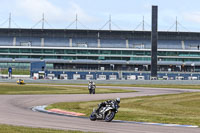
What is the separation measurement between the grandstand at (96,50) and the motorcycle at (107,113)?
114 meters

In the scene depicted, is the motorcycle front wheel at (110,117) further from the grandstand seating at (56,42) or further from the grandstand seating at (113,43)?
the grandstand seating at (56,42)

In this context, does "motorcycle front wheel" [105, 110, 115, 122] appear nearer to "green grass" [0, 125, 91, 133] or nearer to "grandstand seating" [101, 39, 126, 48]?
"green grass" [0, 125, 91, 133]

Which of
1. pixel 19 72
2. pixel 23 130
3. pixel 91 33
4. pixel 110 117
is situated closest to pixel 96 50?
pixel 91 33

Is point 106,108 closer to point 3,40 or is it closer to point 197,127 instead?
point 197,127

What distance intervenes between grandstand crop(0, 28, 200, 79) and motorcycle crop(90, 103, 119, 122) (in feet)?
373

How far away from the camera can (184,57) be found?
13975 cm

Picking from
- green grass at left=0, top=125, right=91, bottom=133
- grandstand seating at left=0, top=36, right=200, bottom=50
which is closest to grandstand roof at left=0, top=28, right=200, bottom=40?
grandstand seating at left=0, top=36, right=200, bottom=50

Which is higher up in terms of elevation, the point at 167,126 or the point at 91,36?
the point at 91,36

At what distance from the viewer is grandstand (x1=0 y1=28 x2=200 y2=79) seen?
138 metres

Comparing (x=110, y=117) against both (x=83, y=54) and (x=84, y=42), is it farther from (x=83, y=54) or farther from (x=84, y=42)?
(x=84, y=42)

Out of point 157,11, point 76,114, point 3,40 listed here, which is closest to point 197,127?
point 76,114

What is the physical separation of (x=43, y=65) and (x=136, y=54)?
35321 mm

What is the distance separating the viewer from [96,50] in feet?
455

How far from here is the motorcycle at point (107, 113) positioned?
2120 cm
